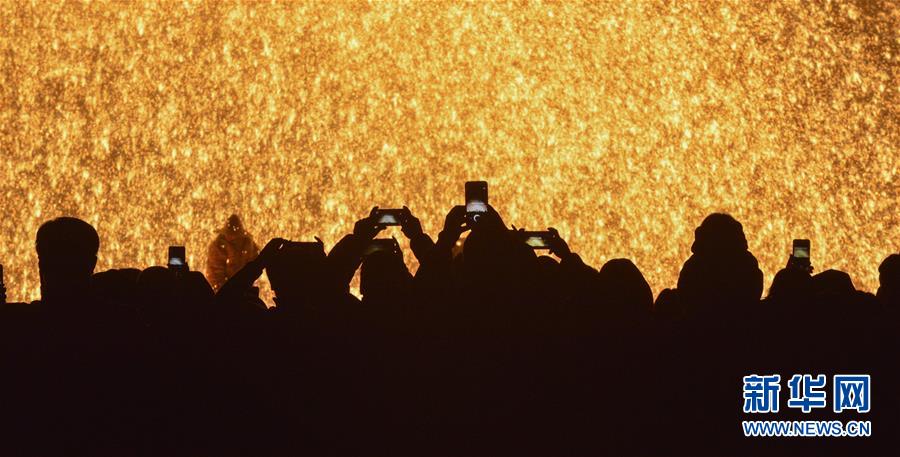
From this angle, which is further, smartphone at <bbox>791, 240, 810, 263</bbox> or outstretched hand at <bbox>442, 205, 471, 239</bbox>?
smartphone at <bbox>791, 240, 810, 263</bbox>

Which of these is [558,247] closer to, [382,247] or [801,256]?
[382,247]

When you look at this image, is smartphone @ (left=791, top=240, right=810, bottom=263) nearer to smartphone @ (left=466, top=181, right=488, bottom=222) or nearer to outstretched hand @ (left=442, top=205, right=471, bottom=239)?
smartphone @ (left=466, top=181, right=488, bottom=222)

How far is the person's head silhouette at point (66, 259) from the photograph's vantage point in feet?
9.95

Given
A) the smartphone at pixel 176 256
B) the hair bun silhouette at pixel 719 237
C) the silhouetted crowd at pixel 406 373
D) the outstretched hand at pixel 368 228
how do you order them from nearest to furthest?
the silhouetted crowd at pixel 406 373 < the hair bun silhouette at pixel 719 237 < the outstretched hand at pixel 368 228 < the smartphone at pixel 176 256

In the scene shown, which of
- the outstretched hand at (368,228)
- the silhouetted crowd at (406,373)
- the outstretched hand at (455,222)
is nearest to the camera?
the silhouetted crowd at (406,373)

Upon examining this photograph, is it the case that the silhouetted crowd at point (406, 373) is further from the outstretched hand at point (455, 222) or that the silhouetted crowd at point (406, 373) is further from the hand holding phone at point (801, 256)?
the hand holding phone at point (801, 256)

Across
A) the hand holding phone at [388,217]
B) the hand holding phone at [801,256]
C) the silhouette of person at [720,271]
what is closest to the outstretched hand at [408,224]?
the hand holding phone at [388,217]

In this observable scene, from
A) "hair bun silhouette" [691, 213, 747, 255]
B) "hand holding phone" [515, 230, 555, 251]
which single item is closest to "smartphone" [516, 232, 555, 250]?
"hand holding phone" [515, 230, 555, 251]

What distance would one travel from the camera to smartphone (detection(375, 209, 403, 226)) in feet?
13.4

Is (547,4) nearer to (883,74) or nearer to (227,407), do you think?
(883,74)

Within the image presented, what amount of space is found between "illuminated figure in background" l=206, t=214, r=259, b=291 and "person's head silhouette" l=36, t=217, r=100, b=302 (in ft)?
22.5

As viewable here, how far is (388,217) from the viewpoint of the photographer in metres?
4.11

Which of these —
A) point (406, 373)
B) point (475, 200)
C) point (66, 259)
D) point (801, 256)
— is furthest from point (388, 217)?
point (801, 256)

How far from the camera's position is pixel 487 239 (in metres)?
3.46
